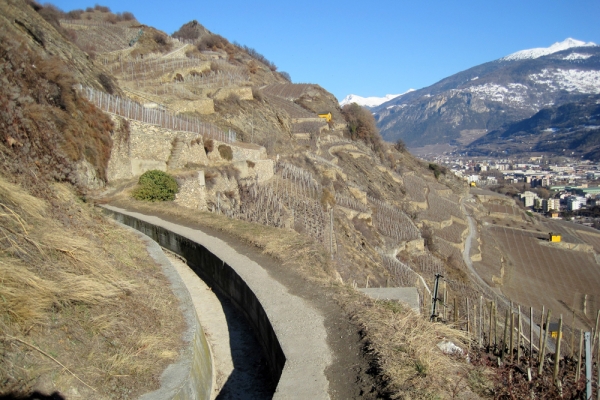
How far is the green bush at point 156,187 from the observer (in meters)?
17.6

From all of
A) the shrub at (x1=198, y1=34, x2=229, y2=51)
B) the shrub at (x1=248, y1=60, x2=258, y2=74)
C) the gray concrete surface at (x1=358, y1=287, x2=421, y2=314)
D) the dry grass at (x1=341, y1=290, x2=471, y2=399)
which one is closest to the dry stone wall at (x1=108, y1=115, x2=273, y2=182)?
the gray concrete surface at (x1=358, y1=287, x2=421, y2=314)

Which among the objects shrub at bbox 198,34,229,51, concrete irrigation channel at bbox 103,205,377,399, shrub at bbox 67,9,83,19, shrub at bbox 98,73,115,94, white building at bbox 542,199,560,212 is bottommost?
white building at bbox 542,199,560,212

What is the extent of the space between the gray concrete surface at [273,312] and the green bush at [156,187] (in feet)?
17.2

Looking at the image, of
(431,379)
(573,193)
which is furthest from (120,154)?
(573,193)

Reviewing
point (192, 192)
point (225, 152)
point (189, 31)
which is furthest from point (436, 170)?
point (192, 192)

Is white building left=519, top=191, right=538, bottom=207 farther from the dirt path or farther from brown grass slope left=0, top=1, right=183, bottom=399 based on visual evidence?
brown grass slope left=0, top=1, right=183, bottom=399

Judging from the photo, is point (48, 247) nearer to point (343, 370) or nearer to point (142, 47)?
point (343, 370)

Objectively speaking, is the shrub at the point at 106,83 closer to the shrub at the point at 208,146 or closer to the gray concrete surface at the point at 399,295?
the shrub at the point at 208,146

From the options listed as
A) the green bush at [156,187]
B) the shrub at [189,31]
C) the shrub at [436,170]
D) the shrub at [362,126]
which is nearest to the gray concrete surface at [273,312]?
the green bush at [156,187]

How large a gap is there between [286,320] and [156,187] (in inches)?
474

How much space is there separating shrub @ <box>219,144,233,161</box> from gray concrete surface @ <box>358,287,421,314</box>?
56.7 feet

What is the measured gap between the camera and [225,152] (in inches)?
982

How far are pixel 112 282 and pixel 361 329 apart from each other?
293 centimetres

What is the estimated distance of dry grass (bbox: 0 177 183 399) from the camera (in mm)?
4434
